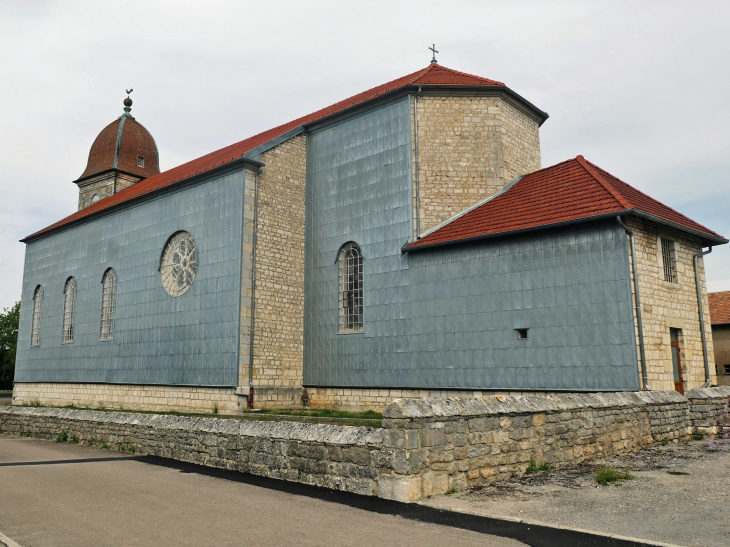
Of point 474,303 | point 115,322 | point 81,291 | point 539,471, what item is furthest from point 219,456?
point 81,291

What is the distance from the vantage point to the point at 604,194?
14117 millimetres

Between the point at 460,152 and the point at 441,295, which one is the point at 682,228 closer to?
the point at 441,295

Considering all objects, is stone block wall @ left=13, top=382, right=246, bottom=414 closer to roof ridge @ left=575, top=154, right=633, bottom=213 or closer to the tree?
roof ridge @ left=575, top=154, right=633, bottom=213

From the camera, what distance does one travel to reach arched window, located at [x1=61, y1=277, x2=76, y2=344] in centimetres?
2752

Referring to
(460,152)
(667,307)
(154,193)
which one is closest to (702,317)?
(667,307)

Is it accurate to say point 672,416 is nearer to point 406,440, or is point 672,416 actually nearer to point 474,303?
point 474,303

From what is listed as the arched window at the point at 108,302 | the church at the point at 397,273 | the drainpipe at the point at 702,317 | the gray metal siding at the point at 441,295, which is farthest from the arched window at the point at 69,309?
the drainpipe at the point at 702,317

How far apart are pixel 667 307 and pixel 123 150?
1347 inches

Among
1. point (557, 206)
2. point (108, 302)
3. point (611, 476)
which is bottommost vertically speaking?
point (611, 476)

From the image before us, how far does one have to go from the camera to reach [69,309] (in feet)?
91.5

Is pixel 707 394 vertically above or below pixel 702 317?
below

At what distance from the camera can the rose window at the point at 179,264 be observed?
68.7 feet

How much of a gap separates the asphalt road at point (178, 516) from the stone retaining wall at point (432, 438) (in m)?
0.59

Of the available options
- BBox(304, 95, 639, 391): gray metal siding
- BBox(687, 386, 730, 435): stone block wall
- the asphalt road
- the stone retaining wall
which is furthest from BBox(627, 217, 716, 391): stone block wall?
the asphalt road
